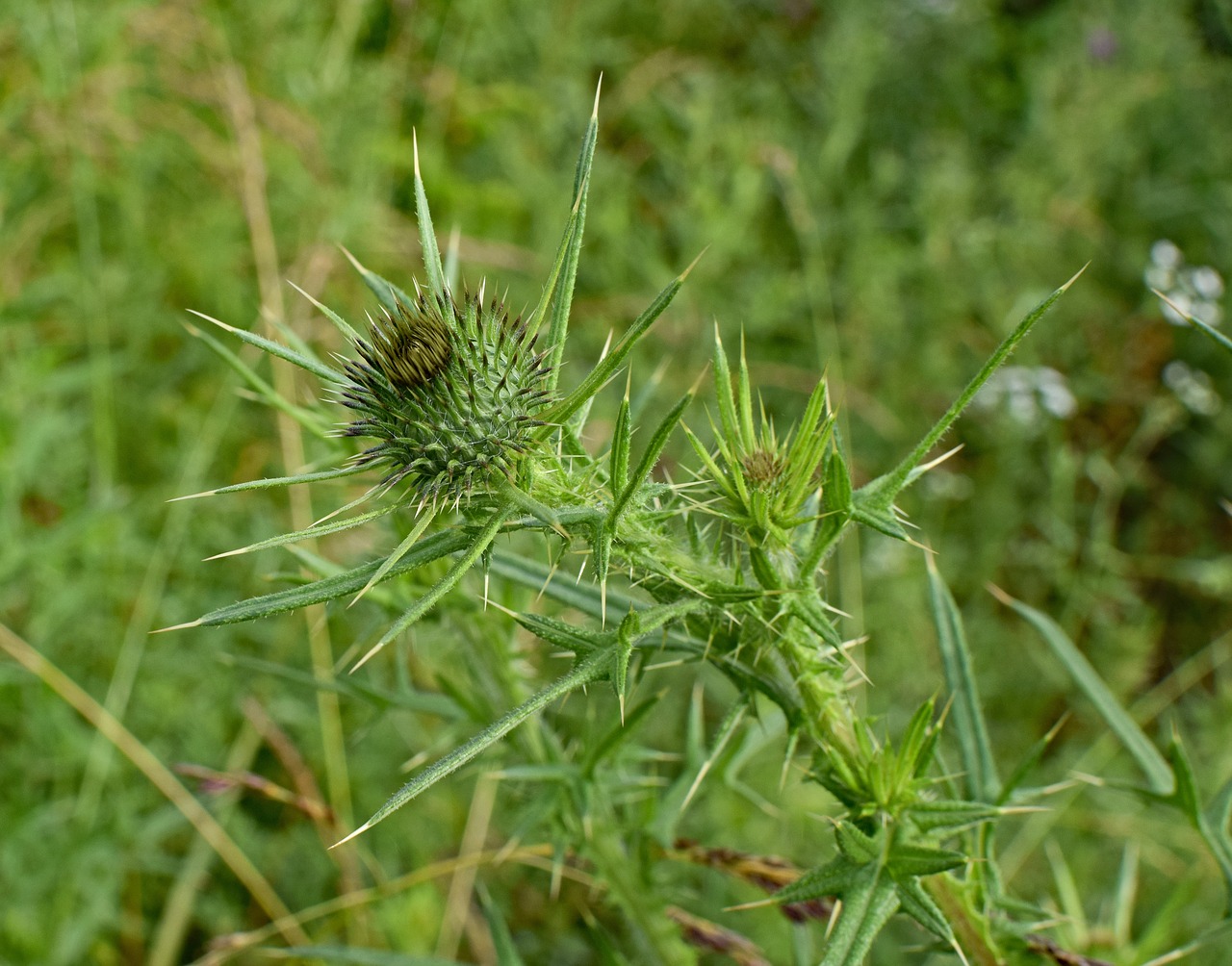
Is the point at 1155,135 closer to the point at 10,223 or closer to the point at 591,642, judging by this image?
the point at 591,642

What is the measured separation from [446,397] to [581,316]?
11.6ft

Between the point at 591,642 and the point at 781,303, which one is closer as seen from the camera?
the point at 591,642

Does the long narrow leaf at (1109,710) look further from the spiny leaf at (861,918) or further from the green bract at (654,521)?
the spiny leaf at (861,918)

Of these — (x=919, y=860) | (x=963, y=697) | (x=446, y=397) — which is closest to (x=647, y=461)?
(x=446, y=397)

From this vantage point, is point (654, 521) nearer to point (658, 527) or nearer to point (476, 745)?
point (658, 527)

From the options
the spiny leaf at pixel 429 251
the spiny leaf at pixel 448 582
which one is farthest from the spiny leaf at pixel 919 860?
the spiny leaf at pixel 429 251

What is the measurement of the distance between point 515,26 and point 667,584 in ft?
17.3

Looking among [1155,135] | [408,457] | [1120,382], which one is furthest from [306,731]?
[1155,135]

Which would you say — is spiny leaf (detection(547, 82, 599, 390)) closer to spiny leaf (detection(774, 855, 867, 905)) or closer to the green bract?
the green bract

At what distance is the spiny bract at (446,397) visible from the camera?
1.42 m

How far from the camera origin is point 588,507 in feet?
4.59

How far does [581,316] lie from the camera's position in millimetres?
4906

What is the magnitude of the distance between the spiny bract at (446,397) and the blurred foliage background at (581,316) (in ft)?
5.56

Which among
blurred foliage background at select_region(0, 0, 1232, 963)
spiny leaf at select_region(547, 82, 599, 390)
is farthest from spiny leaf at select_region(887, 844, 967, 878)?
blurred foliage background at select_region(0, 0, 1232, 963)
